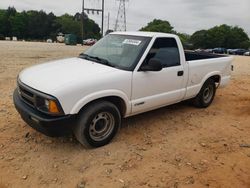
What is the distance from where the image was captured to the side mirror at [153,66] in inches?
179

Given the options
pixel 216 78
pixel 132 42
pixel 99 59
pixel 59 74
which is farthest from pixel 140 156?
pixel 216 78

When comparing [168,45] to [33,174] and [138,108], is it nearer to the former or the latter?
[138,108]

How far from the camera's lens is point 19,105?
4215 millimetres

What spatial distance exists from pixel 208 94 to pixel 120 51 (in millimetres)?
2764

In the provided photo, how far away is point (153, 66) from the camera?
456 cm

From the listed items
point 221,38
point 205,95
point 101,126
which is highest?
point 221,38

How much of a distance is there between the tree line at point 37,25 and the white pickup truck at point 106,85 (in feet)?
272

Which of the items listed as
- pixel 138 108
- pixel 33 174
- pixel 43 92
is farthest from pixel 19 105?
pixel 138 108

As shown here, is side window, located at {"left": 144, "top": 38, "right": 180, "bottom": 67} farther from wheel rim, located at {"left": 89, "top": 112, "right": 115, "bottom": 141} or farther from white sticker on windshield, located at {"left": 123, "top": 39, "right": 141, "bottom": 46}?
wheel rim, located at {"left": 89, "top": 112, "right": 115, "bottom": 141}

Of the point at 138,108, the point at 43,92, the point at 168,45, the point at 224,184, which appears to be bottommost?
the point at 224,184

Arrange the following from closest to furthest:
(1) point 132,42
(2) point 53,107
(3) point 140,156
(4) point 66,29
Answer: (2) point 53,107 → (3) point 140,156 → (1) point 132,42 → (4) point 66,29

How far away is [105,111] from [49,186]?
4.37ft

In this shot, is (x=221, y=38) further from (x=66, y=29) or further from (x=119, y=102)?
(x=119, y=102)

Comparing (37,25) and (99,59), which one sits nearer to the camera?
(99,59)
